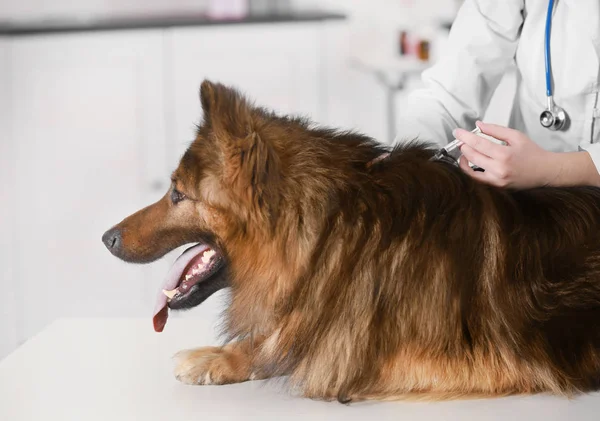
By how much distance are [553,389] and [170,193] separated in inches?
27.8

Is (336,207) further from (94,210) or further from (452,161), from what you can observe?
(94,210)

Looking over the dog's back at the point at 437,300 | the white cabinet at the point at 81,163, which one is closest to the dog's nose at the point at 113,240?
the dog's back at the point at 437,300

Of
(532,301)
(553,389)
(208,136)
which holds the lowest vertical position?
(553,389)

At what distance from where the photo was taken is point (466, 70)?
1814mm

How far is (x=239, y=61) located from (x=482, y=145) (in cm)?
234

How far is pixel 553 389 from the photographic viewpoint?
1.23m

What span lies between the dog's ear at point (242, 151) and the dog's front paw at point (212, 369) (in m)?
0.29

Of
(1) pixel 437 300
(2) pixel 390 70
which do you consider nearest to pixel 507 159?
(1) pixel 437 300

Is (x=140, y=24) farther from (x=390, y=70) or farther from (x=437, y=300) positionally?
(x=437, y=300)

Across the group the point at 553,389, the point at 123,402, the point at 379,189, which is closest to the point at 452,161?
the point at 379,189

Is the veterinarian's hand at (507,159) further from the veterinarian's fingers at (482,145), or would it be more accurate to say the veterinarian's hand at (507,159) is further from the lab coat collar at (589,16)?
the lab coat collar at (589,16)

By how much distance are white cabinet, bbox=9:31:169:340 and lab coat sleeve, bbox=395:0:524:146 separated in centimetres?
205

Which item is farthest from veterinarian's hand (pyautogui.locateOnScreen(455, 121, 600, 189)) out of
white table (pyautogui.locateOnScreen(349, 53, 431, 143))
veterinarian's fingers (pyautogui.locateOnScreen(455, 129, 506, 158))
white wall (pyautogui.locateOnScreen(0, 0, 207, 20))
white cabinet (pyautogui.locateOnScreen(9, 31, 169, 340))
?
white wall (pyautogui.locateOnScreen(0, 0, 207, 20))

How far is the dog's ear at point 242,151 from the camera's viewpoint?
1.23 meters
